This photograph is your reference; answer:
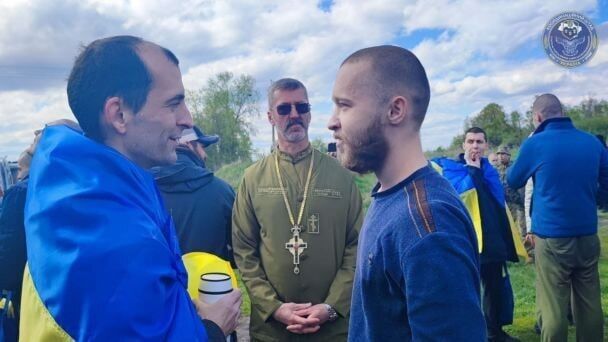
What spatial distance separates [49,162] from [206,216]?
1.88 m

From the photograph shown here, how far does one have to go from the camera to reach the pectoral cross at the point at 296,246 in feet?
11.1

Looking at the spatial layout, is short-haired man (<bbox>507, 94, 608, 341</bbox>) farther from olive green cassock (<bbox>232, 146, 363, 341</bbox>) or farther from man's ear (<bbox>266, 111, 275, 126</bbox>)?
man's ear (<bbox>266, 111, 275, 126</bbox>)

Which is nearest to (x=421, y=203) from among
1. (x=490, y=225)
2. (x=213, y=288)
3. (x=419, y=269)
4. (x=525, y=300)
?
(x=419, y=269)

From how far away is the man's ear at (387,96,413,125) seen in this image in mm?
1840

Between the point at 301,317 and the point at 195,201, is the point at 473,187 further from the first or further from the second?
the point at 195,201

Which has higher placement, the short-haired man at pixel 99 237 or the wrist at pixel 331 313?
the short-haired man at pixel 99 237

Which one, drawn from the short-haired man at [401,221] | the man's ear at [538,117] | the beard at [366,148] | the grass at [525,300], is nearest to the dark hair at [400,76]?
the short-haired man at [401,221]

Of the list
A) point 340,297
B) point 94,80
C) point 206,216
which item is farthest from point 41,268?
Result: point 340,297

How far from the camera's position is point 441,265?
149 centimetres

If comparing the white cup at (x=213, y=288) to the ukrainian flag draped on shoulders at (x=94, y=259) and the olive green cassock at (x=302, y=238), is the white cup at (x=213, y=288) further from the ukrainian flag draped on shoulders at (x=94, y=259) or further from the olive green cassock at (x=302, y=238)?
the olive green cassock at (x=302, y=238)

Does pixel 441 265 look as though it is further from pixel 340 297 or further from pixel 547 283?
pixel 547 283

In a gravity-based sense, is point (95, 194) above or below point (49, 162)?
below

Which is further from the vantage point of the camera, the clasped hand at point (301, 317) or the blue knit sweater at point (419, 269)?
the clasped hand at point (301, 317)

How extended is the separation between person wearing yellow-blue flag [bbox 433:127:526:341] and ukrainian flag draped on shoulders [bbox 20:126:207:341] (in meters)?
4.58
